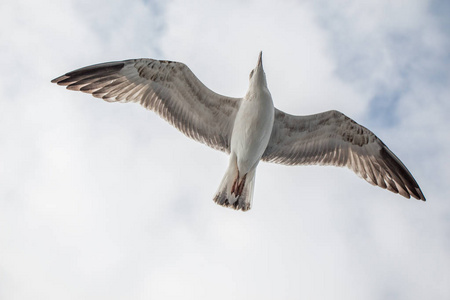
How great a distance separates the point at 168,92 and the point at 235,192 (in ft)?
7.36

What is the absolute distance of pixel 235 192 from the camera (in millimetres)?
9086

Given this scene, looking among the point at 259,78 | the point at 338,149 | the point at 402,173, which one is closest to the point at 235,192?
the point at 259,78

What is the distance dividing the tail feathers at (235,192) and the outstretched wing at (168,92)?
0.75 meters

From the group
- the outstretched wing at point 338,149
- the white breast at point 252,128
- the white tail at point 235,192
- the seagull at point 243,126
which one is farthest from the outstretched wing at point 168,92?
the outstretched wing at point 338,149

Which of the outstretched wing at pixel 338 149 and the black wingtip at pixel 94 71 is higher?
the outstretched wing at pixel 338 149

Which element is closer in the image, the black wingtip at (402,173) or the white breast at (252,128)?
the white breast at (252,128)

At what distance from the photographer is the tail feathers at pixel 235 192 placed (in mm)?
9070

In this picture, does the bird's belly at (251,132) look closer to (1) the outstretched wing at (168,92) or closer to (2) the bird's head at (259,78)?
(2) the bird's head at (259,78)

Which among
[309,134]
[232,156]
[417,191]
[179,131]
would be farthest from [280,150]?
[417,191]

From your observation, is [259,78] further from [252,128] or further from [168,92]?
[168,92]

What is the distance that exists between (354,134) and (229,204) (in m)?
2.86

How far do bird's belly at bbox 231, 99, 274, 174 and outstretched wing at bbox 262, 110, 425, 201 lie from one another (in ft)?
2.67

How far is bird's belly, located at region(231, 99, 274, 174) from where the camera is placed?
856 cm

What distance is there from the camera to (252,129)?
860 centimetres
